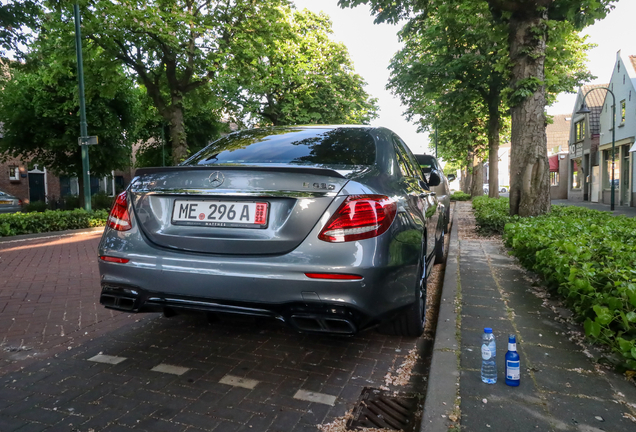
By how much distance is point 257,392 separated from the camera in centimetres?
286

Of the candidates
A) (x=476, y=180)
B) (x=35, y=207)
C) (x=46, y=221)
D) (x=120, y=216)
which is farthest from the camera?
(x=476, y=180)

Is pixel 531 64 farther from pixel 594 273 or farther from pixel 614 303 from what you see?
pixel 614 303

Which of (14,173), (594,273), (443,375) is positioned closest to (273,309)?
(443,375)

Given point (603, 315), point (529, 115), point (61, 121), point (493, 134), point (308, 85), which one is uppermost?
point (308, 85)

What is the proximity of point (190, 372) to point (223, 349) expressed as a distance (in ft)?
1.47

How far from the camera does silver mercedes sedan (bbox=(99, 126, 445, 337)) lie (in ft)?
8.87

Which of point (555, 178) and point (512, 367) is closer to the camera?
point (512, 367)

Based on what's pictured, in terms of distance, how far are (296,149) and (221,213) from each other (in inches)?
36.0

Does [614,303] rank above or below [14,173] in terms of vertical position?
below

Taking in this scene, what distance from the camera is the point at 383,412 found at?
2.62 metres

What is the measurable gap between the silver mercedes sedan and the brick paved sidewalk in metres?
1.06

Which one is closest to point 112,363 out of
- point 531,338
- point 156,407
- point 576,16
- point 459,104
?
point 156,407

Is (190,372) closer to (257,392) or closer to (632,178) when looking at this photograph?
(257,392)

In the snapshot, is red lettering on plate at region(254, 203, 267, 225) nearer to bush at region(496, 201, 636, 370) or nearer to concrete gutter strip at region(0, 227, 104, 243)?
bush at region(496, 201, 636, 370)
